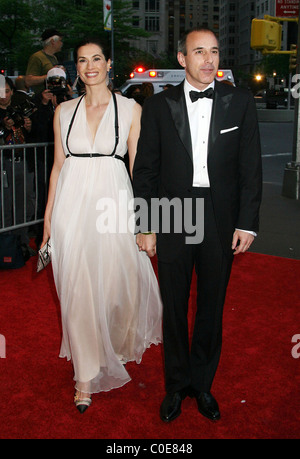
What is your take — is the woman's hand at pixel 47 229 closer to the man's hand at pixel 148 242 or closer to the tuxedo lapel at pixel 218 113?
the man's hand at pixel 148 242

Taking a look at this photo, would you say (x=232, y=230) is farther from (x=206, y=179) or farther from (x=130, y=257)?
(x=130, y=257)

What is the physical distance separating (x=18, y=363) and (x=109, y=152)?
1652 mm

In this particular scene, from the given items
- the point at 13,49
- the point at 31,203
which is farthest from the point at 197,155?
the point at 13,49

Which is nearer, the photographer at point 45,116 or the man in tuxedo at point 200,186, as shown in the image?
the man in tuxedo at point 200,186

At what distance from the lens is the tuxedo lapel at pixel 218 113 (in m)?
2.93

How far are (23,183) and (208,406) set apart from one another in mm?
4348

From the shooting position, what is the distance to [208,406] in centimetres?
324

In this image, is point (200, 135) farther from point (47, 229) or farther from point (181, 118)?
point (47, 229)

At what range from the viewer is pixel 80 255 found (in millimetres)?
3441

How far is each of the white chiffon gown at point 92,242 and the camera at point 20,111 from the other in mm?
3269

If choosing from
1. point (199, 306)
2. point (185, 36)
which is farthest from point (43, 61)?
point (199, 306)

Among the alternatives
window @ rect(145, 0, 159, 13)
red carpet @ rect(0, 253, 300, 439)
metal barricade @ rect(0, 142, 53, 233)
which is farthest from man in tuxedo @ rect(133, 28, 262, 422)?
window @ rect(145, 0, 159, 13)

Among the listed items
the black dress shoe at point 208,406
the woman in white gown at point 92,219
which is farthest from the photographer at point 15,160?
the black dress shoe at point 208,406

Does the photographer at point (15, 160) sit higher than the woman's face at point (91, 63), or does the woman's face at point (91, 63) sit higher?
the woman's face at point (91, 63)
